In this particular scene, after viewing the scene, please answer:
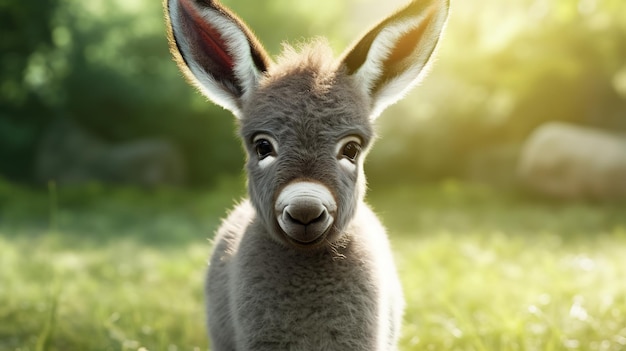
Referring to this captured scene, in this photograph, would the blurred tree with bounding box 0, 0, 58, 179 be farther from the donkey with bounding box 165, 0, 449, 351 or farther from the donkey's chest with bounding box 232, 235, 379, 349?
the donkey's chest with bounding box 232, 235, 379, 349

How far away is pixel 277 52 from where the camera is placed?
41.2ft

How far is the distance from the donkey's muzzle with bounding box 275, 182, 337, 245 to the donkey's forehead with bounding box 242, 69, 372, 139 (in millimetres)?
254

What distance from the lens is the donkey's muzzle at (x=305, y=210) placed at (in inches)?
85.7

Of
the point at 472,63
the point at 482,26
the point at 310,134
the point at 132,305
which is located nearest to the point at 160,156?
the point at 472,63

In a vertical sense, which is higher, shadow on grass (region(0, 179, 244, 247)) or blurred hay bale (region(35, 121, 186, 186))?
blurred hay bale (region(35, 121, 186, 186))

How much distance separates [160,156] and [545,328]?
11046 mm

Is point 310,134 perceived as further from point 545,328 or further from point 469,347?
point 545,328

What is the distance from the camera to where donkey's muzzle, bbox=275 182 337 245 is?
2178 mm

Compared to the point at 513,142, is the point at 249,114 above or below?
below

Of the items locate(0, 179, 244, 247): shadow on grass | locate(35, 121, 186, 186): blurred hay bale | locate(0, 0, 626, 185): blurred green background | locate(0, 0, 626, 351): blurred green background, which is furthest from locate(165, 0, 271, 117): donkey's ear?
locate(35, 121, 186, 186): blurred hay bale

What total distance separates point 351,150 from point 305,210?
0.42 meters

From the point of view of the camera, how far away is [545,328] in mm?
3762

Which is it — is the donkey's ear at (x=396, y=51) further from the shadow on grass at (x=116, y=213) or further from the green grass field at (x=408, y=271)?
the shadow on grass at (x=116, y=213)

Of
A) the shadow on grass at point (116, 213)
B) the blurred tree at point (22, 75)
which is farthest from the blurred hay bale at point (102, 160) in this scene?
the shadow on grass at point (116, 213)
